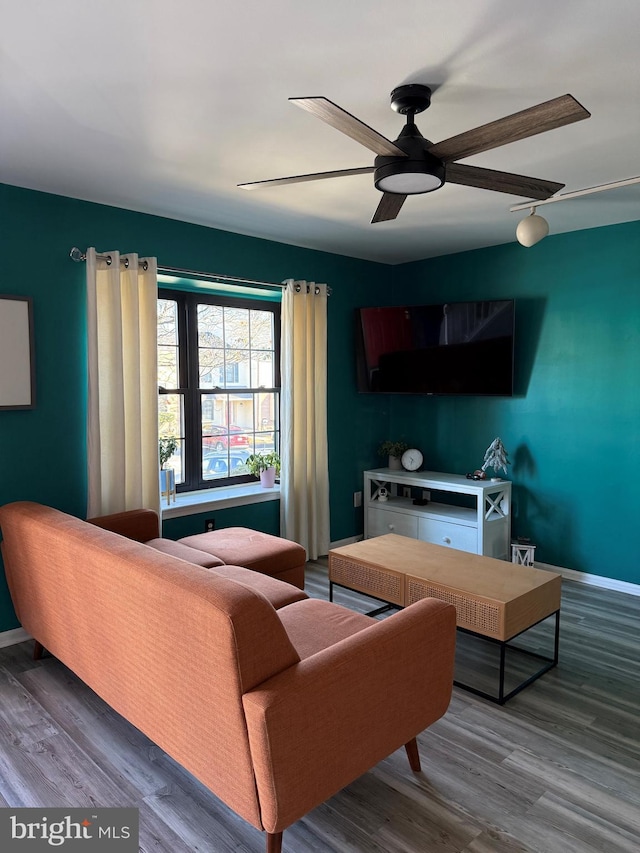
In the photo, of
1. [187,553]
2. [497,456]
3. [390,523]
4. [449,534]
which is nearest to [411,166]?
[187,553]

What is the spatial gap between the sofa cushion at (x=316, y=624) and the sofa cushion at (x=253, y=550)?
717 mm

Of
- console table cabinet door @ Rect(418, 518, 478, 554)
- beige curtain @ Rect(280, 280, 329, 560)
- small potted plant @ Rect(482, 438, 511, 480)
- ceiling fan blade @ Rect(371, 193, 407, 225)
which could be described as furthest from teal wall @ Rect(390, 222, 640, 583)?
ceiling fan blade @ Rect(371, 193, 407, 225)

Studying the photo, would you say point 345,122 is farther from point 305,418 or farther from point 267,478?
point 267,478

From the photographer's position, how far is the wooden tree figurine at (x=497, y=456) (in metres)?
4.40

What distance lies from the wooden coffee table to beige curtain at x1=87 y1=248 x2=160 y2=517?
4.25ft

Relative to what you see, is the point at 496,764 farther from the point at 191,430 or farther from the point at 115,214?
the point at 115,214

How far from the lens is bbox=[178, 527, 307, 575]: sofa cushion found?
3266 millimetres

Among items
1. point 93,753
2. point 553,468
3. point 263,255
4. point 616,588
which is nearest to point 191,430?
point 263,255

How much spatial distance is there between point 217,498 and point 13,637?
4.83 feet

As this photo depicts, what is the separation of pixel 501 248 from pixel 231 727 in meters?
4.05

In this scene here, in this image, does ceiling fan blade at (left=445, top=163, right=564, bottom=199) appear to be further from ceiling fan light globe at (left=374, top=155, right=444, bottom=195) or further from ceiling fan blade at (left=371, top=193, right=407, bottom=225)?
ceiling fan blade at (left=371, top=193, right=407, bottom=225)

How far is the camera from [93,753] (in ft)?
7.39

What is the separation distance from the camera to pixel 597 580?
4129 millimetres

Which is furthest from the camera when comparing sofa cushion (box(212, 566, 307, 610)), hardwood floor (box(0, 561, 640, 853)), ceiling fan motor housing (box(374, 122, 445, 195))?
sofa cushion (box(212, 566, 307, 610))
